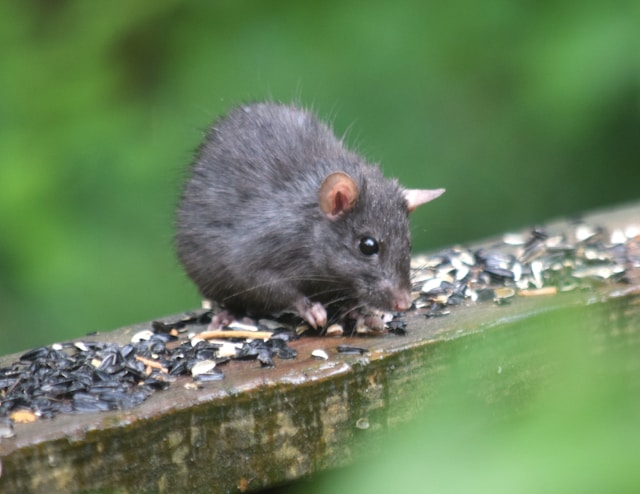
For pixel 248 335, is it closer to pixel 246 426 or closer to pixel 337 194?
pixel 337 194

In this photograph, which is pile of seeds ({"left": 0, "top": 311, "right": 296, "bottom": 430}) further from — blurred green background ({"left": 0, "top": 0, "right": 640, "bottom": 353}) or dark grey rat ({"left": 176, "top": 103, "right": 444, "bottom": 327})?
blurred green background ({"left": 0, "top": 0, "right": 640, "bottom": 353})

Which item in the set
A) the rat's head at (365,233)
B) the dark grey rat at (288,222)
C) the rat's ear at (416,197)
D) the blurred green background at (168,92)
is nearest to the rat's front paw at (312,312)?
the dark grey rat at (288,222)

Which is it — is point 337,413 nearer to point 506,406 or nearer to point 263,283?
point 506,406

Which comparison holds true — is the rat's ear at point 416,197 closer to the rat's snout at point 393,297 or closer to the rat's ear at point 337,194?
the rat's ear at point 337,194

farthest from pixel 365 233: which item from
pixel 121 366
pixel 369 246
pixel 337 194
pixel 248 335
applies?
pixel 121 366

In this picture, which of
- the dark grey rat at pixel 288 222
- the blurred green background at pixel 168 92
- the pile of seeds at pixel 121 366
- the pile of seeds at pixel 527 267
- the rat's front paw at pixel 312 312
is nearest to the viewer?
the pile of seeds at pixel 121 366

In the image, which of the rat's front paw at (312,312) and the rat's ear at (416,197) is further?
the rat's ear at (416,197)

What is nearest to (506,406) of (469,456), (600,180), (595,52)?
(469,456)
